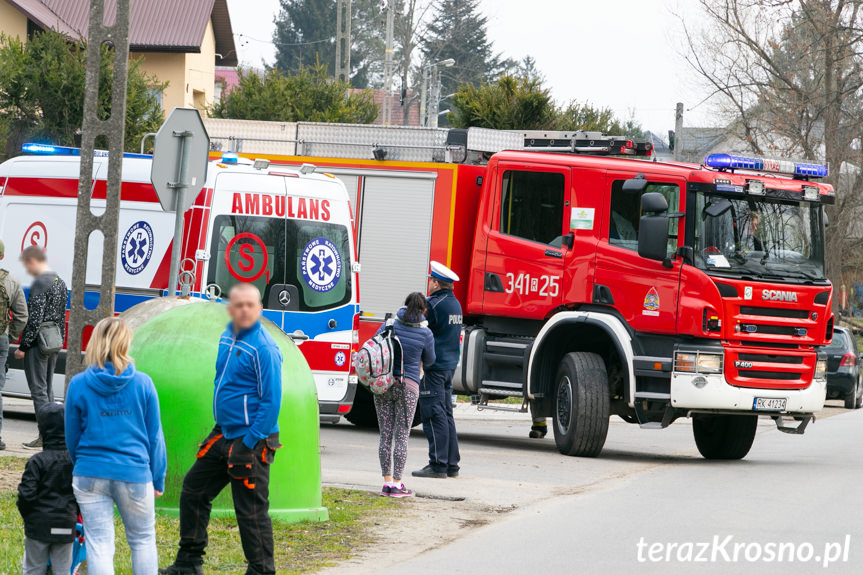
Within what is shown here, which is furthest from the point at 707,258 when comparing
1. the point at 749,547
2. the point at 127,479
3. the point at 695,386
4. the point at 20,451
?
the point at 127,479

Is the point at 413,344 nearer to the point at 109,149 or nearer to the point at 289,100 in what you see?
the point at 109,149

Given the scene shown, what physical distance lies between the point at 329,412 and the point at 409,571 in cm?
606

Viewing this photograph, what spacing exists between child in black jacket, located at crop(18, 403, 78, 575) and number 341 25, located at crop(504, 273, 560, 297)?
331 inches

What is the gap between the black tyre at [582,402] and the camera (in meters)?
13.4

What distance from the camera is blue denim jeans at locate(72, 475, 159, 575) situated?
239 inches

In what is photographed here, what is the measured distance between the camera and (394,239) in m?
15.3

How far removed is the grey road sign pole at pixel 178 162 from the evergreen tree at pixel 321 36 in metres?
68.5

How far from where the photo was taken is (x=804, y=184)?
13711 millimetres

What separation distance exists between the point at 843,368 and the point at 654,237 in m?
13.7

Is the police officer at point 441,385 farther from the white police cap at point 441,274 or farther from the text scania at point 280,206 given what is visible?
the text scania at point 280,206

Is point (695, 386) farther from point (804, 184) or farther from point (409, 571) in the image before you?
point (409, 571)

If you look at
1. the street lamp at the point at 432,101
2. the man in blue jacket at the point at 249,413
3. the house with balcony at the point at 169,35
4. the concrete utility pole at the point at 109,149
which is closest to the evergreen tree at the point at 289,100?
the house with balcony at the point at 169,35

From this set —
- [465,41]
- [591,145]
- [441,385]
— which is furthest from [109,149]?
[465,41]

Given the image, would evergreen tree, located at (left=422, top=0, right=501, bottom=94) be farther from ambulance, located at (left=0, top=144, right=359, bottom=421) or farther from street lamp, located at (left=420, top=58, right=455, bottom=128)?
ambulance, located at (left=0, top=144, right=359, bottom=421)
